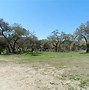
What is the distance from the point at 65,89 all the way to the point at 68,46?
84.7 m

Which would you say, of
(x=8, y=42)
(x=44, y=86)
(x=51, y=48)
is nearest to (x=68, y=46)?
(x=51, y=48)

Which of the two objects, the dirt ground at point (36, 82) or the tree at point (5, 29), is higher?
the tree at point (5, 29)

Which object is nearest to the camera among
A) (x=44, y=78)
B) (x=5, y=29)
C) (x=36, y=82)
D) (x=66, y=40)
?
(x=36, y=82)

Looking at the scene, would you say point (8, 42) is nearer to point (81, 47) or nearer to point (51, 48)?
point (51, 48)

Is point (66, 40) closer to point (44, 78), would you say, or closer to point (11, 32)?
point (11, 32)

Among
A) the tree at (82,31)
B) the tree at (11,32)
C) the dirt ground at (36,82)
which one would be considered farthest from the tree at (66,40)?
the dirt ground at (36,82)

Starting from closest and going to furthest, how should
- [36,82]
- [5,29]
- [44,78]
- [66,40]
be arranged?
1. [36,82]
2. [44,78]
3. [5,29]
4. [66,40]

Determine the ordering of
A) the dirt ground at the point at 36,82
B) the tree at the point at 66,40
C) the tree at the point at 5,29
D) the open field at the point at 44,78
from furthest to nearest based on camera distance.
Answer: the tree at the point at 66,40
the tree at the point at 5,29
the open field at the point at 44,78
the dirt ground at the point at 36,82

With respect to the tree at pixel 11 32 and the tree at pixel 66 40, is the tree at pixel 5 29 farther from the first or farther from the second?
the tree at pixel 66 40

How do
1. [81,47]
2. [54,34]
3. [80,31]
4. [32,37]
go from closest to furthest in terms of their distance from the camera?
[80,31] → [32,37] → [54,34] → [81,47]

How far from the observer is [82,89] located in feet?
26.1

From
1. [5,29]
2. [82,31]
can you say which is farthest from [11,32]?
[82,31]

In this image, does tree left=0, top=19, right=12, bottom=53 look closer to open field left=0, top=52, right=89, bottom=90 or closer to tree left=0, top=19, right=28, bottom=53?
tree left=0, top=19, right=28, bottom=53

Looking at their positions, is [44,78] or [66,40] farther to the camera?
[66,40]
